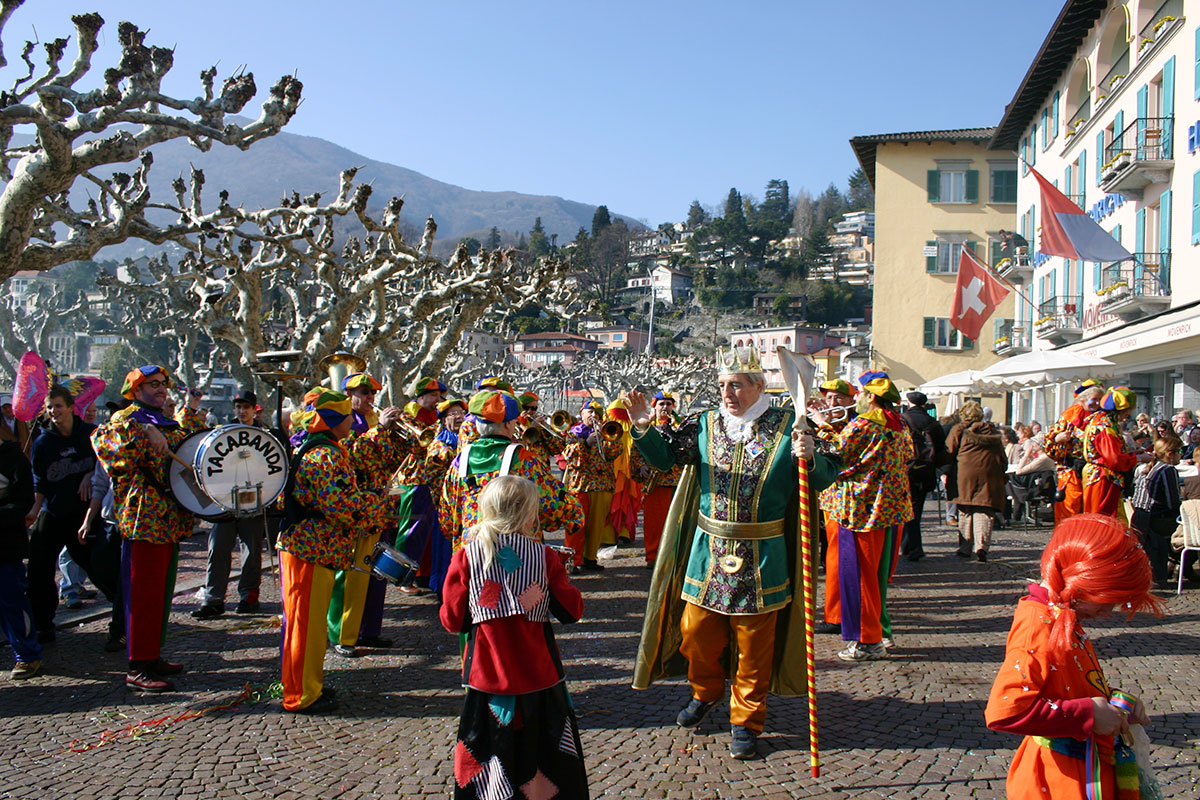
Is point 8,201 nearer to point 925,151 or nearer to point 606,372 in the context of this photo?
point 925,151

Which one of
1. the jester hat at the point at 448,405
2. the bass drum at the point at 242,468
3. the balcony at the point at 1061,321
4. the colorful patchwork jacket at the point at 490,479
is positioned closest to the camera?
the colorful patchwork jacket at the point at 490,479

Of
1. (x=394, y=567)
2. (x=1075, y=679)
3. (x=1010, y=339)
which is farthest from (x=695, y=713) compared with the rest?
(x=1010, y=339)

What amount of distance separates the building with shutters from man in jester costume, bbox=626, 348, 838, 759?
1278 centimetres

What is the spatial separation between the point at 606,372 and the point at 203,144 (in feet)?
137

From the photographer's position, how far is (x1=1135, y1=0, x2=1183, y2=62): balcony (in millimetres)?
17891

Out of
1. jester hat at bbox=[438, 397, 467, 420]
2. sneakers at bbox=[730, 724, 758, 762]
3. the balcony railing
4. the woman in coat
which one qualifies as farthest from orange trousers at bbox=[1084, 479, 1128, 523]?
the balcony railing

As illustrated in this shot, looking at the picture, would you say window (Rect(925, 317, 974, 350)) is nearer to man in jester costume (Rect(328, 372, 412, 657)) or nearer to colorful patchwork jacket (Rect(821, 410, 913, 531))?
colorful patchwork jacket (Rect(821, 410, 913, 531))

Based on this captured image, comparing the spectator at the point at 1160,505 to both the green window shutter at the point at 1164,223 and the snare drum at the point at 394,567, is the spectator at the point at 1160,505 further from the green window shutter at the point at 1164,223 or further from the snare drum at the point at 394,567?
the green window shutter at the point at 1164,223

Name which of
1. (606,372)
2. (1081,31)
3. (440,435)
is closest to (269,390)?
(440,435)

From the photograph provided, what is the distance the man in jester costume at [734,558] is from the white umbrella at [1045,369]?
1122 centimetres

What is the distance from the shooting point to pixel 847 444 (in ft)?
19.7

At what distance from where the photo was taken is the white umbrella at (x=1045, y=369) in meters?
14.0

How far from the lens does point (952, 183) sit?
37.5 m

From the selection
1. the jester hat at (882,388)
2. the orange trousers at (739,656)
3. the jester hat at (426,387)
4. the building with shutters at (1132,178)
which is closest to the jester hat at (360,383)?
the jester hat at (426,387)
